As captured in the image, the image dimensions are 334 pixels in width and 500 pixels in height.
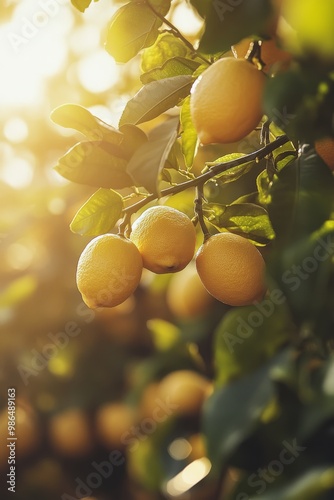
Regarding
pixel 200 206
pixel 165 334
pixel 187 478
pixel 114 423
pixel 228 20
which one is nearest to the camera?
pixel 228 20

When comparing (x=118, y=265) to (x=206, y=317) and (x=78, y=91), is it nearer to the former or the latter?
(x=206, y=317)

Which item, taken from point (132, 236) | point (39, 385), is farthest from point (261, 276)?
point (39, 385)

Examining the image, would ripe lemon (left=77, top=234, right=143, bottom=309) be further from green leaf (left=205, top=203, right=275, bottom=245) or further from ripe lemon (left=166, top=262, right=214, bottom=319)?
ripe lemon (left=166, top=262, right=214, bottom=319)

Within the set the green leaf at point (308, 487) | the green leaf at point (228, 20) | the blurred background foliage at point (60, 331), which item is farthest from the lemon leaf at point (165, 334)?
the green leaf at point (228, 20)


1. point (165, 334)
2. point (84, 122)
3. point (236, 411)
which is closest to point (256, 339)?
point (236, 411)

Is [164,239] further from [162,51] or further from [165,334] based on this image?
[165,334]

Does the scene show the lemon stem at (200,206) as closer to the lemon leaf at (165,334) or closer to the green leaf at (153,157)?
the green leaf at (153,157)

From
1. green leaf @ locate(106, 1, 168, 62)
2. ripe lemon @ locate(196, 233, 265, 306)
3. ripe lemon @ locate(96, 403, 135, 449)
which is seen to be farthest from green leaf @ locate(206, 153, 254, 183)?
ripe lemon @ locate(96, 403, 135, 449)
